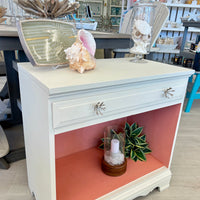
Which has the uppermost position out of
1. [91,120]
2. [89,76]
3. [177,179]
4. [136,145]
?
[89,76]

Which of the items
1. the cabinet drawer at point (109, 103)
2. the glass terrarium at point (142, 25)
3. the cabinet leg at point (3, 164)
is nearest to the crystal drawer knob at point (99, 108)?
the cabinet drawer at point (109, 103)

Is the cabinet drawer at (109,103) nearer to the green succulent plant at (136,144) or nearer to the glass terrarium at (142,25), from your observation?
the glass terrarium at (142,25)

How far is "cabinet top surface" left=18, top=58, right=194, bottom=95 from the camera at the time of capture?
0.56 m

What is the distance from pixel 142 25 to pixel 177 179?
2.92ft

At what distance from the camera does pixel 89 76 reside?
26.3 inches

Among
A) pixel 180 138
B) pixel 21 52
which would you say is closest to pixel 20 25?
pixel 21 52

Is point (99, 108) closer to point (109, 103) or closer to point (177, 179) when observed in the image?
point (109, 103)

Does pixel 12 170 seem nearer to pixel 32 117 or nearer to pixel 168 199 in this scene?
pixel 32 117

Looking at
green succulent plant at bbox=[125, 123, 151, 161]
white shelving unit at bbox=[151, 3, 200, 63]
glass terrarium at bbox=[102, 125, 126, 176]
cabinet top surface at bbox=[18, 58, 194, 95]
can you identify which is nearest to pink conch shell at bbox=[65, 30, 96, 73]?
cabinet top surface at bbox=[18, 58, 194, 95]

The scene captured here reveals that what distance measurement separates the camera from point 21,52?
3.86 feet

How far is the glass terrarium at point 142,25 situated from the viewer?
37.0 inches

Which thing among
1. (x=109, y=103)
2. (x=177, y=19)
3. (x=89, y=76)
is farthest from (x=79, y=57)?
(x=177, y=19)

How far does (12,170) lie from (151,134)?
86cm

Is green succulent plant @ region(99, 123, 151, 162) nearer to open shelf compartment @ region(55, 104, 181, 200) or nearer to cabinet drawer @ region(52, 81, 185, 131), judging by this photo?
open shelf compartment @ region(55, 104, 181, 200)
